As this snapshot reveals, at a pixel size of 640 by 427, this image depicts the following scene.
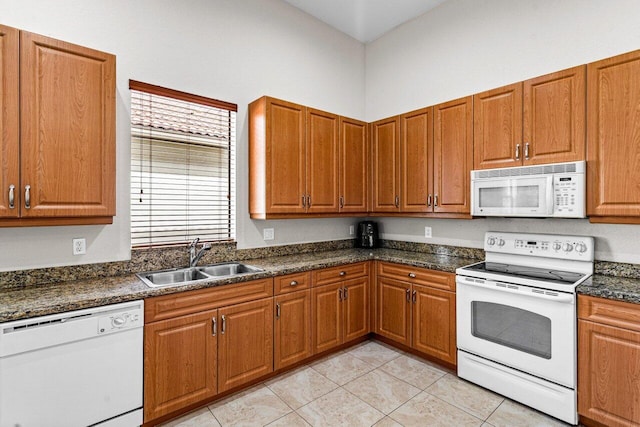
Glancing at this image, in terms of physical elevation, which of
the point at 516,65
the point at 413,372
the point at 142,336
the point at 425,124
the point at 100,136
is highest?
the point at 516,65

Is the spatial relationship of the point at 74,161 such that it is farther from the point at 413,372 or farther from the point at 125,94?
the point at 413,372

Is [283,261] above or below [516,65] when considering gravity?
below

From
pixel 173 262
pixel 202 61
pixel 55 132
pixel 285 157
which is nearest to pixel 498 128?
pixel 285 157

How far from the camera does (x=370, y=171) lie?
3656 mm

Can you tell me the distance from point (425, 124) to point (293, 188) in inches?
55.1

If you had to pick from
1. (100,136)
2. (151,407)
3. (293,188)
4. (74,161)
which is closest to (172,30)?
(100,136)

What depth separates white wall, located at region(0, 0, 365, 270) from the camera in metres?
2.13

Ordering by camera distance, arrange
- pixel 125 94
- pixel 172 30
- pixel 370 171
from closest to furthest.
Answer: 1. pixel 125 94
2. pixel 172 30
3. pixel 370 171

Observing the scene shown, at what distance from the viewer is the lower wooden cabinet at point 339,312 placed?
9.49 ft

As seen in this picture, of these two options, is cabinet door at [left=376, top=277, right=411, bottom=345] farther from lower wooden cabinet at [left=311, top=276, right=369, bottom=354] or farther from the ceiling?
the ceiling

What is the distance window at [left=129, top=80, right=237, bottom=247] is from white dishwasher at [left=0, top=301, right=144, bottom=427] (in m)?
0.80

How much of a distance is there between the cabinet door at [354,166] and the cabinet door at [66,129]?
204 cm

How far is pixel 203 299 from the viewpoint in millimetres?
2199

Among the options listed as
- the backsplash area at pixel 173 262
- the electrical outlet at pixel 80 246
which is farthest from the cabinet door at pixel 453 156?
the electrical outlet at pixel 80 246
